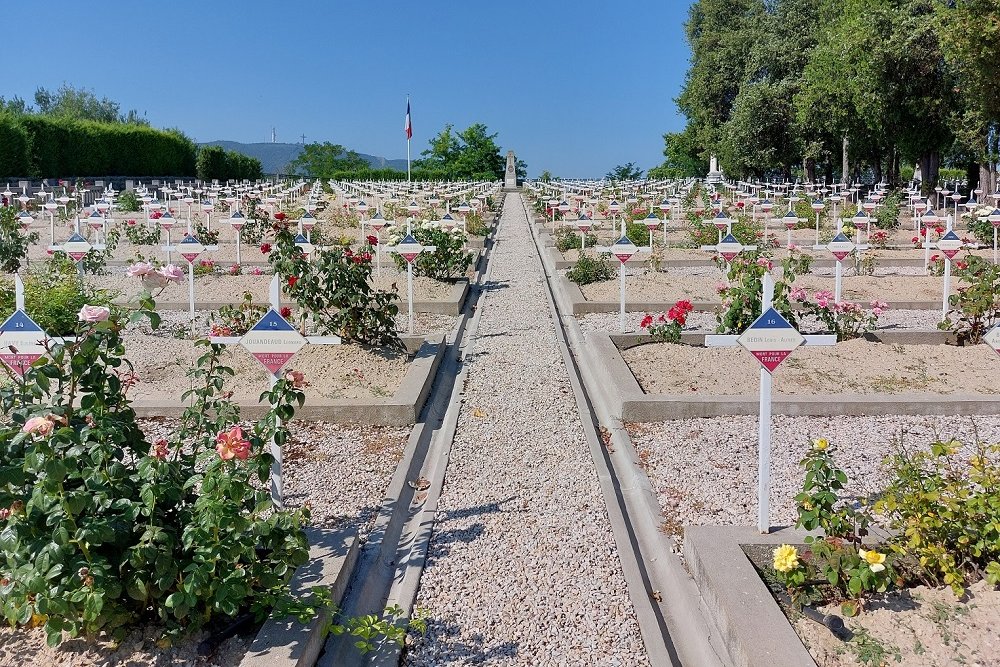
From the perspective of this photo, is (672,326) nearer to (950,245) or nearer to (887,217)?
(950,245)

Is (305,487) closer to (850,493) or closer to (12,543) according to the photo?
(12,543)

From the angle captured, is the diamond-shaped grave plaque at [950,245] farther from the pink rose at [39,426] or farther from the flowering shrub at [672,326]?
the pink rose at [39,426]

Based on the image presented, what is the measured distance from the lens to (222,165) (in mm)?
75375

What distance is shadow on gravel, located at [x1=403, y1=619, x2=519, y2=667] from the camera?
Answer: 368cm

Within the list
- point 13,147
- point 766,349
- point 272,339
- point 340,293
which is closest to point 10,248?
point 340,293

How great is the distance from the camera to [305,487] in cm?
556

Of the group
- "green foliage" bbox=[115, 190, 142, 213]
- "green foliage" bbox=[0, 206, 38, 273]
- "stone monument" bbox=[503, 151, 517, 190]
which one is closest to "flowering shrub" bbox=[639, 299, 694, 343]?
"green foliage" bbox=[0, 206, 38, 273]

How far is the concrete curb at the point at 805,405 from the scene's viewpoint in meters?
6.64

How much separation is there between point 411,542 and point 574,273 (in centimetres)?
989

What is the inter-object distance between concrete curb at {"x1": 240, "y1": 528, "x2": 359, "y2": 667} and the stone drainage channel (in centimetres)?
14

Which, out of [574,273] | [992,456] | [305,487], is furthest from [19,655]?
[574,273]

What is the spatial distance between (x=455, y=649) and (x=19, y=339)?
2.64 metres

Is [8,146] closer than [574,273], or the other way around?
[574,273]

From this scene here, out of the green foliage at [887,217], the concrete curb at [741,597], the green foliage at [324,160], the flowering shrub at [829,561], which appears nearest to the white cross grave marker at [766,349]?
the concrete curb at [741,597]
